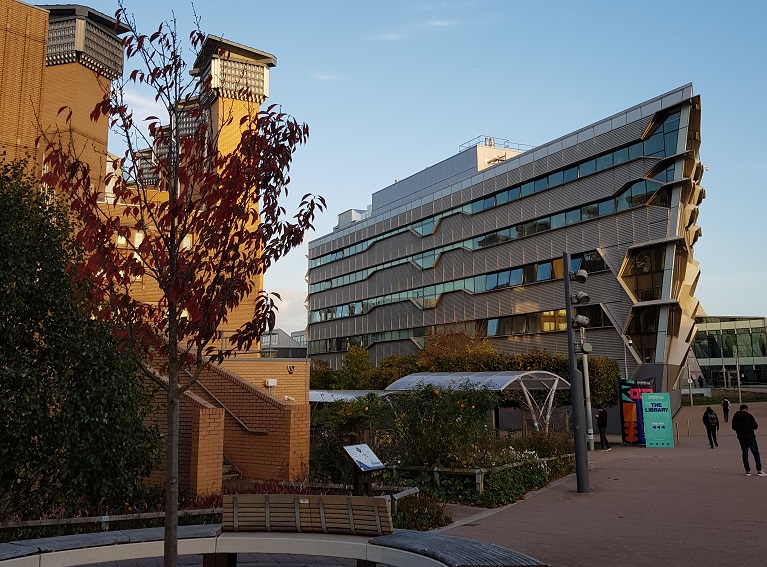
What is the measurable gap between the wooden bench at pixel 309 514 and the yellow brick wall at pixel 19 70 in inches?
946

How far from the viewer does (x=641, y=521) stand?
35.6ft

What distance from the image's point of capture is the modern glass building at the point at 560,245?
3947cm

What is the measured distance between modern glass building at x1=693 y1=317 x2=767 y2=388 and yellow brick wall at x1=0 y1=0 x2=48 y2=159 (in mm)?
78411

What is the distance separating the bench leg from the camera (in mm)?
7516

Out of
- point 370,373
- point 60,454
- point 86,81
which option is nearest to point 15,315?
point 60,454

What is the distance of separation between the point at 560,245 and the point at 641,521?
118ft

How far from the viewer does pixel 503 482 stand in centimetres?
1362

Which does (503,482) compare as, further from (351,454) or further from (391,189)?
(391,189)

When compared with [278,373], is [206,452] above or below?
below

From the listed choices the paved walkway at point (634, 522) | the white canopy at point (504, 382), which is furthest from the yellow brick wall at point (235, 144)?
the paved walkway at point (634, 522)

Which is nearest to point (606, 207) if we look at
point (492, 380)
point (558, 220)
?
point (558, 220)

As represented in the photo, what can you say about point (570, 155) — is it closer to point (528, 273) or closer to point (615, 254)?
point (615, 254)

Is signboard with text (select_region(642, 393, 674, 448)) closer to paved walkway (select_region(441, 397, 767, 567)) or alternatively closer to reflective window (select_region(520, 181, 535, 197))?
paved walkway (select_region(441, 397, 767, 567))

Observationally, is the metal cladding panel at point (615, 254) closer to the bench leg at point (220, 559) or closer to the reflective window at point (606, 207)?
the reflective window at point (606, 207)
